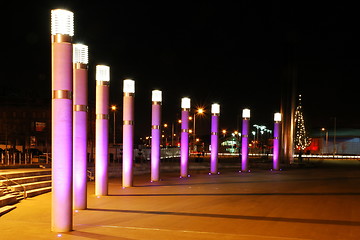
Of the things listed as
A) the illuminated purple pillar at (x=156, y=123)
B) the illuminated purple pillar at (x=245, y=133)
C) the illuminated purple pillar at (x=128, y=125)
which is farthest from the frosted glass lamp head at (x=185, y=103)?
the illuminated purple pillar at (x=245, y=133)

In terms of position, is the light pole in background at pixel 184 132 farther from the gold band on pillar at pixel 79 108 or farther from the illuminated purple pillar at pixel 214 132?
the gold band on pillar at pixel 79 108

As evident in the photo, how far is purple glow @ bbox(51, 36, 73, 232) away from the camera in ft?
30.1

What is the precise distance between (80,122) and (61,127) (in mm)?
3270

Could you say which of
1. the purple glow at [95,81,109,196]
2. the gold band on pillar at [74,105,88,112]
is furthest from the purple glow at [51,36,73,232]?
the purple glow at [95,81,109,196]

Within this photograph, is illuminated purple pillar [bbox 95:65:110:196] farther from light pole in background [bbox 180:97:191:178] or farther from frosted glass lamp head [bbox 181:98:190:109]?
light pole in background [bbox 180:97:191:178]

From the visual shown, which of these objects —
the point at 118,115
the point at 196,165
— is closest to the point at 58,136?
the point at 196,165

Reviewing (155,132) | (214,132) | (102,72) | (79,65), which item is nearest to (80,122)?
(79,65)

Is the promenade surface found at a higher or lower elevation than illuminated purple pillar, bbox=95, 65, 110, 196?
lower

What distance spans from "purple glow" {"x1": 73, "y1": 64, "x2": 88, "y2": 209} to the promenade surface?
0.54m

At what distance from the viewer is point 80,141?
12.4m

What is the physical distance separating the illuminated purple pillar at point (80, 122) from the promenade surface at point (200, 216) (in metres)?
0.76

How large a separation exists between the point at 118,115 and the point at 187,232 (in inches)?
2693

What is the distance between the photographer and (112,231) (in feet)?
30.5

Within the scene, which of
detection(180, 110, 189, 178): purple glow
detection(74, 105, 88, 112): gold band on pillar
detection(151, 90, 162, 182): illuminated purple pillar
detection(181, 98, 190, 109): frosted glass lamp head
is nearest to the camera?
detection(74, 105, 88, 112): gold band on pillar
